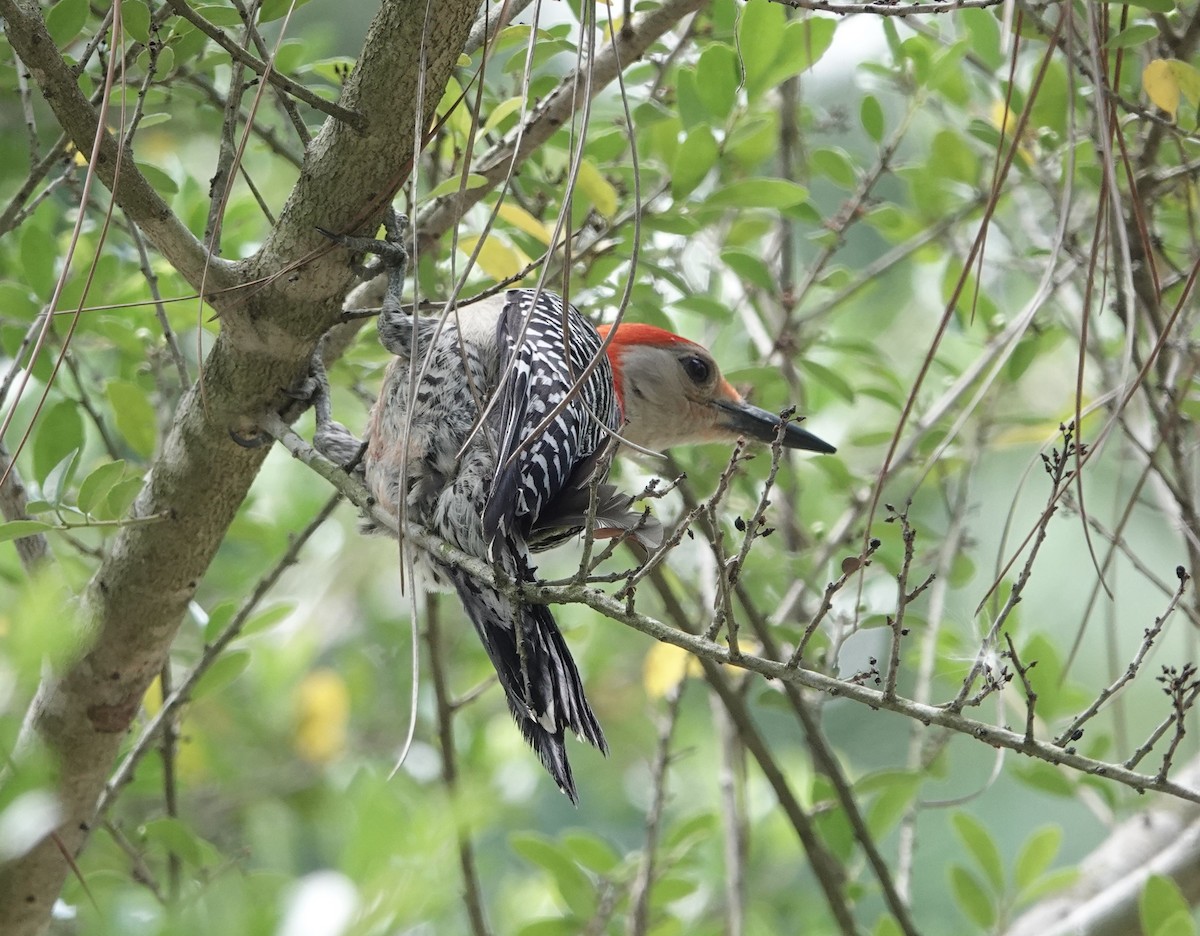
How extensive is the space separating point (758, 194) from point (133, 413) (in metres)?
1.40

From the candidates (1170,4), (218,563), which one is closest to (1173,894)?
(1170,4)

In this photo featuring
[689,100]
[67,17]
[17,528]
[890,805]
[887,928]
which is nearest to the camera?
[17,528]

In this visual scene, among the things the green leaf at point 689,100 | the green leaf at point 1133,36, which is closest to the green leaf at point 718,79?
the green leaf at point 689,100

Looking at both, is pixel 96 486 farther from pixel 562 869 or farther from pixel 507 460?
pixel 562 869

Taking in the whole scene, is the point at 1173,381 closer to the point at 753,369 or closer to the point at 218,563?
the point at 753,369

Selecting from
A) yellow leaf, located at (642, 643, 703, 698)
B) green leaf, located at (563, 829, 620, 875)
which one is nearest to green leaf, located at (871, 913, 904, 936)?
green leaf, located at (563, 829, 620, 875)

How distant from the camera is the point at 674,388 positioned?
3408 mm

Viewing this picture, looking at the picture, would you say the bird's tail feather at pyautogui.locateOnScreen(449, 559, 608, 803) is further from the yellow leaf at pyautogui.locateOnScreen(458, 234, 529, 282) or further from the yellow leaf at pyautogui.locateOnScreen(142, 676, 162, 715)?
the yellow leaf at pyautogui.locateOnScreen(142, 676, 162, 715)

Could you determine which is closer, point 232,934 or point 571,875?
point 232,934

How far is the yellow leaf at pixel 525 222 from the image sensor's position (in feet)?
8.11

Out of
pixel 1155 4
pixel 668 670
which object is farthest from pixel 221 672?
pixel 1155 4

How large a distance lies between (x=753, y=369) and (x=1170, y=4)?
49.1 inches

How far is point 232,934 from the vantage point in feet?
2.28

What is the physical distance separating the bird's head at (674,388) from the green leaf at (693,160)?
34.6 inches
